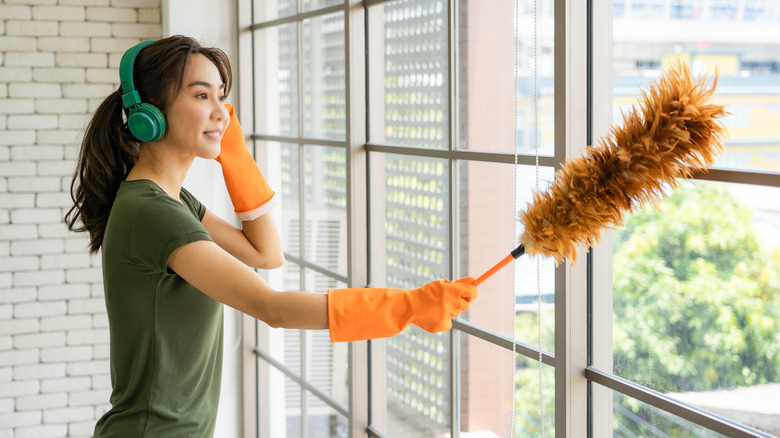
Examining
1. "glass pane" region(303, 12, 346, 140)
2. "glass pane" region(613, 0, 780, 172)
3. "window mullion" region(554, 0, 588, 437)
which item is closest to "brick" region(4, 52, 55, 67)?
"glass pane" region(303, 12, 346, 140)

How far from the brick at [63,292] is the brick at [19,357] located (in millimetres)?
274

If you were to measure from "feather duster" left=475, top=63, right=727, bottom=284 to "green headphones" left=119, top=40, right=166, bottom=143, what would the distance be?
33.0 inches

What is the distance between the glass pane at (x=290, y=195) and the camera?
338 cm

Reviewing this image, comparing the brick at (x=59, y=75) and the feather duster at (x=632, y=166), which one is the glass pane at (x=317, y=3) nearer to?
the brick at (x=59, y=75)

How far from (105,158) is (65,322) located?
2.40 metres

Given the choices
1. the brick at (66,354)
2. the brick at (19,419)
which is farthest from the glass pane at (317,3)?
the brick at (19,419)

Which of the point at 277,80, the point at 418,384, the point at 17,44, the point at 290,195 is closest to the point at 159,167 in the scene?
the point at 418,384

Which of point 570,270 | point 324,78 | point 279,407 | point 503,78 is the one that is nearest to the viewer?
point 570,270

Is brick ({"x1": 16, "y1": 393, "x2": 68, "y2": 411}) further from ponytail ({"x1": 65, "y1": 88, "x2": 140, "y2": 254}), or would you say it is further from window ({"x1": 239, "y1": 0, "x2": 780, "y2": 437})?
ponytail ({"x1": 65, "y1": 88, "x2": 140, "y2": 254})

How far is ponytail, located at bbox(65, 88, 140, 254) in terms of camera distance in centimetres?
179

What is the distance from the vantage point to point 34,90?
3.79 m

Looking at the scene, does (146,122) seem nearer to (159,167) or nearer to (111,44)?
(159,167)

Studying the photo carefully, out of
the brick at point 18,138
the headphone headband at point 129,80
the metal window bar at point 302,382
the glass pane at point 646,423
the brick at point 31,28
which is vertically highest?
the brick at point 31,28

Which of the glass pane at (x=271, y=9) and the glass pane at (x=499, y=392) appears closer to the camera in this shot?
the glass pane at (x=499, y=392)
